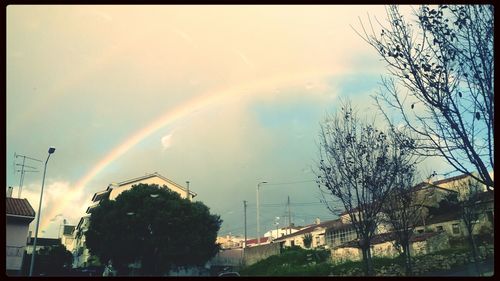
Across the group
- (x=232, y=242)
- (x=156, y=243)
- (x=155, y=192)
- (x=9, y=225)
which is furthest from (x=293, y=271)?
(x=232, y=242)

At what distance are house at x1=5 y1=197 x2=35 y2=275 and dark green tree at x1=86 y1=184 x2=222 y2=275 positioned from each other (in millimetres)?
6444

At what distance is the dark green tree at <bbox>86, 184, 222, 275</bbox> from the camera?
123 feet

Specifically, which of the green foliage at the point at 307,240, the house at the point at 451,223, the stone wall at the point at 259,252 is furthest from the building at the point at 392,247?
the green foliage at the point at 307,240

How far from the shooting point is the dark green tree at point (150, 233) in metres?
37.4

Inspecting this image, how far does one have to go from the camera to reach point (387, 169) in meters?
15.6

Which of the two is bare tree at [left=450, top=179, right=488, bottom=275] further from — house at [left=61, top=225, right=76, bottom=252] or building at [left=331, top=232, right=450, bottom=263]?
house at [left=61, top=225, right=76, bottom=252]

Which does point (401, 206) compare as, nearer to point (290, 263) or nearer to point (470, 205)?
point (470, 205)

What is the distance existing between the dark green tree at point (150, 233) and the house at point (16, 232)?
21.1 ft

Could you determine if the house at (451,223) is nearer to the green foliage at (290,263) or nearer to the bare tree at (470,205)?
the bare tree at (470,205)

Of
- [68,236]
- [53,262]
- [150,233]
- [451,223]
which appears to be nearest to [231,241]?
[68,236]

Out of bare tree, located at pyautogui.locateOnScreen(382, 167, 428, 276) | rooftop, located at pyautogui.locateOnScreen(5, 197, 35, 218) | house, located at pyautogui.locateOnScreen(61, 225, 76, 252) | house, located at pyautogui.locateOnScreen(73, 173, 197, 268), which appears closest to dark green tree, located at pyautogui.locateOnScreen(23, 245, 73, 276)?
house, located at pyautogui.locateOnScreen(73, 173, 197, 268)

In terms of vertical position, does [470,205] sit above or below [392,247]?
above

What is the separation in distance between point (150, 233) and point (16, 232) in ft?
36.0

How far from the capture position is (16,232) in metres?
33.7
